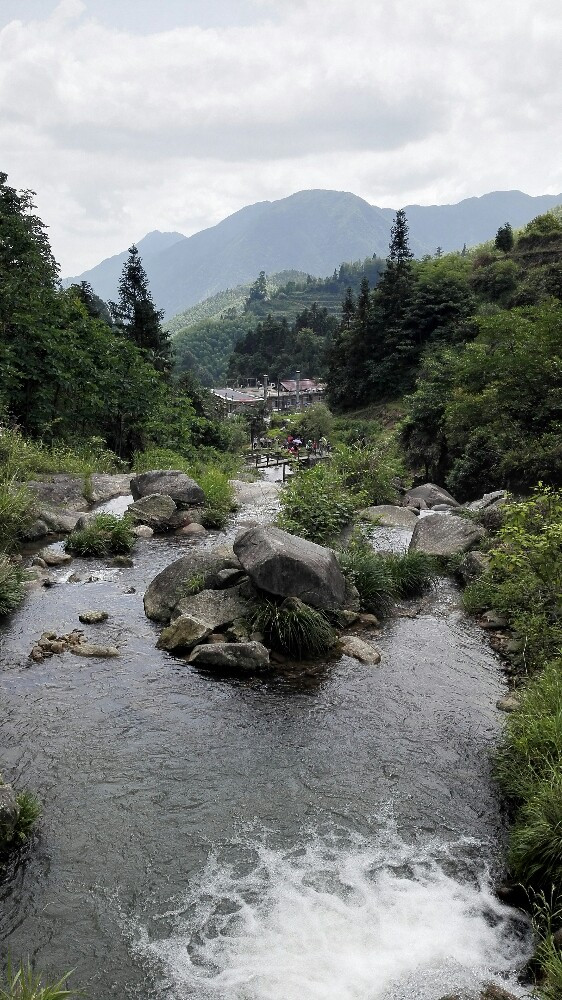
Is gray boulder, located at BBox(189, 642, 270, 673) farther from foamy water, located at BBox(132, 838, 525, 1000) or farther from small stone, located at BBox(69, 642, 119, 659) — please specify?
foamy water, located at BBox(132, 838, 525, 1000)

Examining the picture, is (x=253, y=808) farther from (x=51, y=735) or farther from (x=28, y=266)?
(x=28, y=266)

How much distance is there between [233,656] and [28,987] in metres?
6.52

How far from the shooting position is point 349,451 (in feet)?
88.8

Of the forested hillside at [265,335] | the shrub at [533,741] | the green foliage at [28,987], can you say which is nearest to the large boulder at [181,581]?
the shrub at [533,741]

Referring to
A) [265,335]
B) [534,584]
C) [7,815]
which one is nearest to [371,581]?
[534,584]

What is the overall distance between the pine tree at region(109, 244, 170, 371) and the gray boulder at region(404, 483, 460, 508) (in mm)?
24813

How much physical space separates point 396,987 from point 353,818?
216 centimetres

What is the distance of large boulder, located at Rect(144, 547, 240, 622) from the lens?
533 inches

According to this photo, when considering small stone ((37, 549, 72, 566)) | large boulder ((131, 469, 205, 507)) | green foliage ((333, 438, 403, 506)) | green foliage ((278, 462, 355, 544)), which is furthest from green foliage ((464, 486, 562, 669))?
green foliage ((333, 438, 403, 506))

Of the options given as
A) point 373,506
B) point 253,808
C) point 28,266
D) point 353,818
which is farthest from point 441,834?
point 28,266

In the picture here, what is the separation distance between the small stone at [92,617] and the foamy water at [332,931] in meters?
7.21

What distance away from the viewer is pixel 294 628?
472 inches

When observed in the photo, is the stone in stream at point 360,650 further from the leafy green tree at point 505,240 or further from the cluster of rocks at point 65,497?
the leafy green tree at point 505,240

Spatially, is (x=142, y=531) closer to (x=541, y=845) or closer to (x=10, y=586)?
(x=10, y=586)
